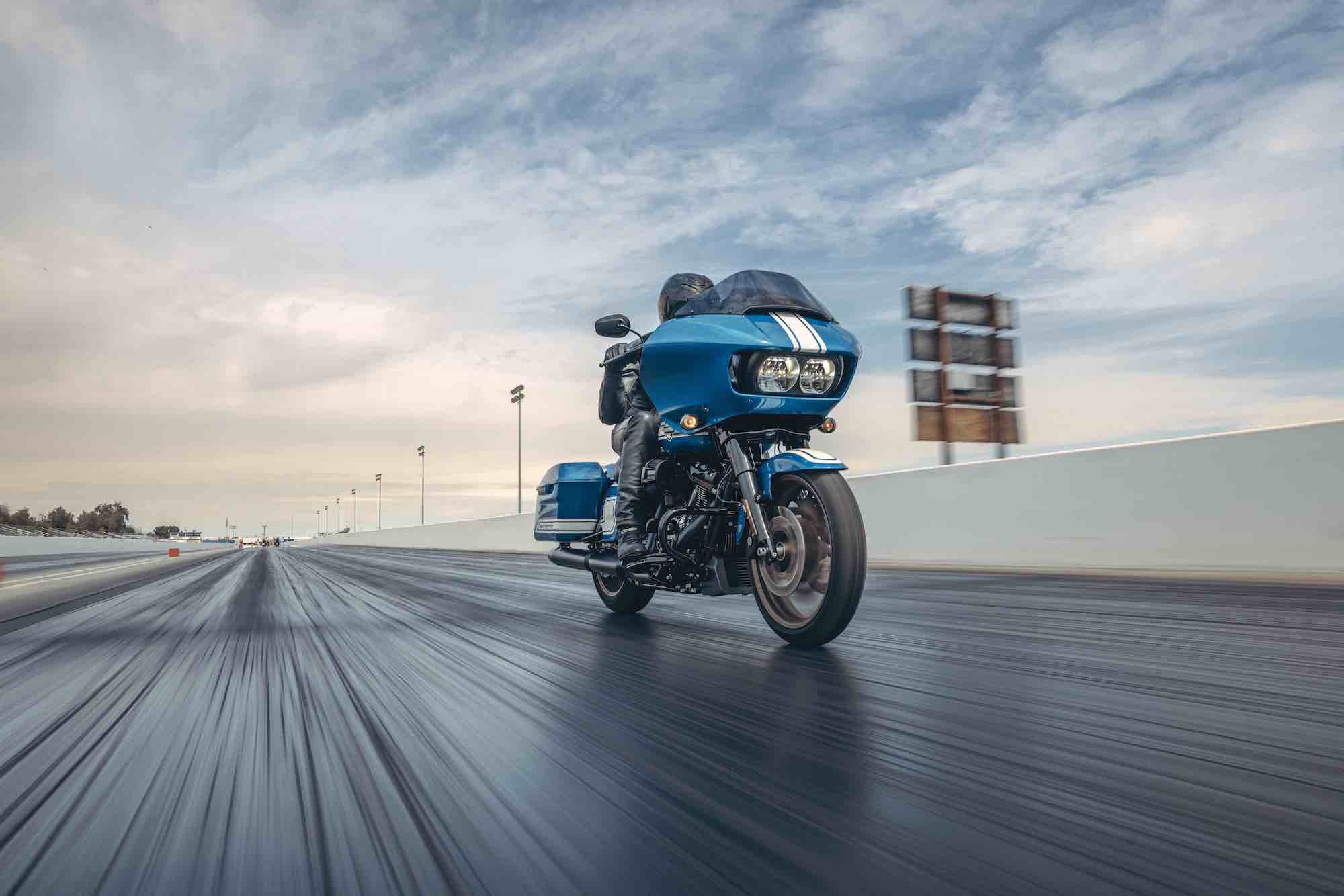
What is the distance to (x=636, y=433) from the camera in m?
5.29

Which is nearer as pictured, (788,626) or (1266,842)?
(1266,842)

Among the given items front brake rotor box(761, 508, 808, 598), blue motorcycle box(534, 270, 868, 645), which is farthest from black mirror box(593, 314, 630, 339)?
front brake rotor box(761, 508, 808, 598)

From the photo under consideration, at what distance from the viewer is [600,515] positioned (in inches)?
255

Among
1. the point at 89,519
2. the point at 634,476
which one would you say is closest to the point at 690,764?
the point at 634,476

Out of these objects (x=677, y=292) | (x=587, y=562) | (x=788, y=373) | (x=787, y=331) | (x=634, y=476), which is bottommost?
(x=587, y=562)

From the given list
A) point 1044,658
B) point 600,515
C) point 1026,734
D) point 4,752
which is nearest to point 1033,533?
point 600,515

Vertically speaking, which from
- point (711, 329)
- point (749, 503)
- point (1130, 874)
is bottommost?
point (1130, 874)

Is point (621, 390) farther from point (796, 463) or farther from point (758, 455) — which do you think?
point (796, 463)

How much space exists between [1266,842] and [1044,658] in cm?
222

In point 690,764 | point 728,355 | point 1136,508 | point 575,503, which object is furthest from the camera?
point 1136,508

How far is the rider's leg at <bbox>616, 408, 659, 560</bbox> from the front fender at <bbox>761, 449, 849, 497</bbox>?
1141 mm

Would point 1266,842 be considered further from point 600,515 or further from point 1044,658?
point 600,515

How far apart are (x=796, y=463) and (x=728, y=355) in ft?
2.18

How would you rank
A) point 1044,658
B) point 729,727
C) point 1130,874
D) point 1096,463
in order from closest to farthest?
point 1130,874 → point 729,727 → point 1044,658 → point 1096,463
